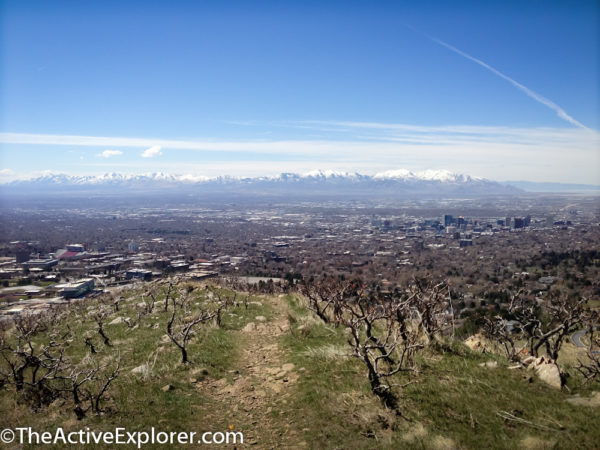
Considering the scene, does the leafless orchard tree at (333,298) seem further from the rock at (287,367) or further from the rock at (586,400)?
A: the rock at (586,400)

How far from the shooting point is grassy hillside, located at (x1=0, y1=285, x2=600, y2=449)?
5.77 m

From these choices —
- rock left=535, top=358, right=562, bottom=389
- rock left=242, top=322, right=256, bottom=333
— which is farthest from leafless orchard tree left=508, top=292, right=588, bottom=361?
rock left=242, top=322, right=256, bottom=333

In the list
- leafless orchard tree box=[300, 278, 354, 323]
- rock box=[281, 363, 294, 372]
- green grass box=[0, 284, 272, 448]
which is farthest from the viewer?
leafless orchard tree box=[300, 278, 354, 323]

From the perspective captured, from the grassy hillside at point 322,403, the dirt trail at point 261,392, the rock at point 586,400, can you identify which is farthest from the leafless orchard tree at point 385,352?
the rock at point 586,400

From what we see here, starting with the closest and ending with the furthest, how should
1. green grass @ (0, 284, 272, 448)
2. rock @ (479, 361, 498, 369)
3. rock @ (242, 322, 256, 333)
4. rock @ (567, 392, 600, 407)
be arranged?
rock @ (567, 392, 600, 407) < green grass @ (0, 284, 272, 448) < rock @ (479, 361, 498, 369) < rock @ (242, 322, 256, 333)

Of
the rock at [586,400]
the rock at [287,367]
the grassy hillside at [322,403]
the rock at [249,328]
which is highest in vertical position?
the rock at [586,400]

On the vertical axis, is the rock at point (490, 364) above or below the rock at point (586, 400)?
below

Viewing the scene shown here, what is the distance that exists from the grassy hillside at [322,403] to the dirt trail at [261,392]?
3 cm

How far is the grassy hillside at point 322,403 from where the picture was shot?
5.77 m

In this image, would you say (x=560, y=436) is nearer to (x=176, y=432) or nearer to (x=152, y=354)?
(x=176, y=432)

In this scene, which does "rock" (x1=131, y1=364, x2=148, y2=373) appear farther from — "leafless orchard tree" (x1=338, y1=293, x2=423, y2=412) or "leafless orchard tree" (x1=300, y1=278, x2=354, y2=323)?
"leafless orchard tree" (x1=300, y1=278, x2=354, y2=323)

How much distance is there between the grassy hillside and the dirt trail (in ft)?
0.09

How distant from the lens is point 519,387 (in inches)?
279

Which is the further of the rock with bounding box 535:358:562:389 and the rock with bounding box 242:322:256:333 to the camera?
the rock with bounding box 242:322:256:333
